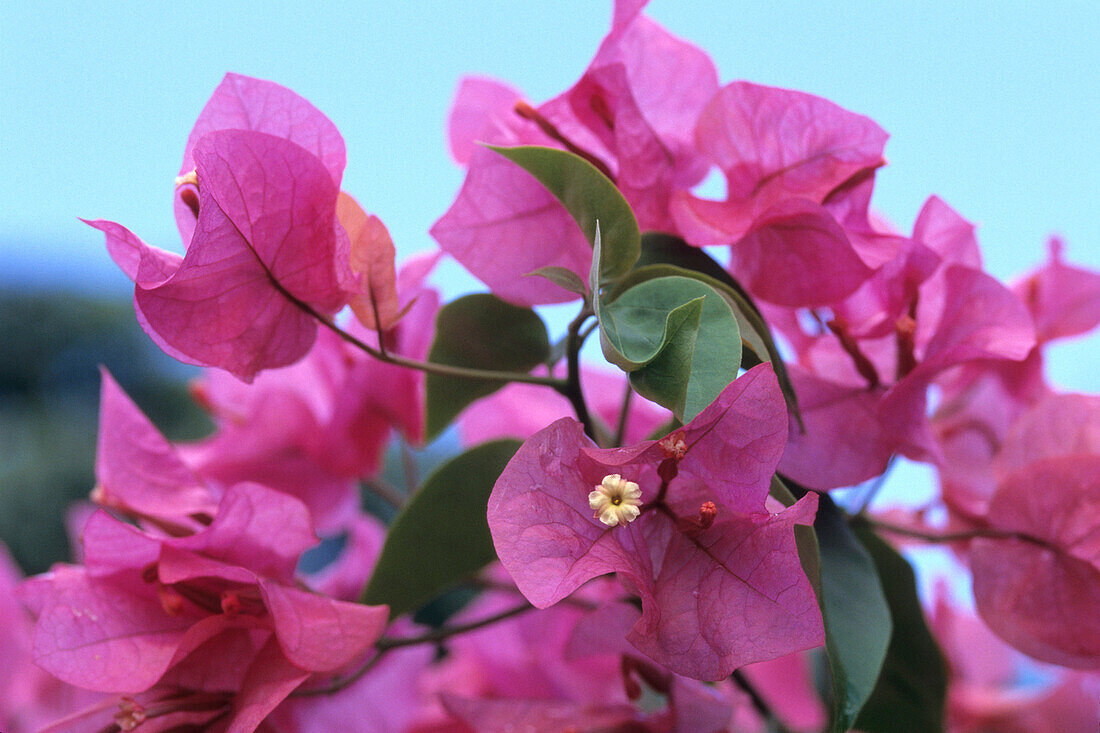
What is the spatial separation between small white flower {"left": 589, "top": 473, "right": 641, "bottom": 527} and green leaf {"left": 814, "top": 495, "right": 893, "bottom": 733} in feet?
0.28

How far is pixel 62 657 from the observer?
38cm

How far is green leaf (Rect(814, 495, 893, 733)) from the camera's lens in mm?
325

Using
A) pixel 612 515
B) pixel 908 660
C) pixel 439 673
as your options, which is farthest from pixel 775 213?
pixel 439 673

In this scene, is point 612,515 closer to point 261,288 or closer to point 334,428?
point 261,288

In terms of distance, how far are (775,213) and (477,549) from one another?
0.22 m

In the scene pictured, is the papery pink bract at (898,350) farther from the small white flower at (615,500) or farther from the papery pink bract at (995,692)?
the papery pink bract at (995,692)

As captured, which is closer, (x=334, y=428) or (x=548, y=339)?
(x=548, y=339)

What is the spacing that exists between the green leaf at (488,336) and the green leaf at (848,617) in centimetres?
15

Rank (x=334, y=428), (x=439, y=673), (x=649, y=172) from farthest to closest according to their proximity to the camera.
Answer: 1. (x=439, y=673)
2. (x=334, y=428)
3. (x=649, y=172)

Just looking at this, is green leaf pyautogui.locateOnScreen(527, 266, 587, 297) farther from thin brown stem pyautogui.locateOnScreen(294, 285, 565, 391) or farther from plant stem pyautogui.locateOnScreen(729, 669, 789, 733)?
plant stem pyautogui.locateOnScreen(729, 669, 789, 733)

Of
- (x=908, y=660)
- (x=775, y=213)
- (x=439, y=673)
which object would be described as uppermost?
(x=775, y=213)

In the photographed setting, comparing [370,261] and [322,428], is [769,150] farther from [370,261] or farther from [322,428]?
[322,428]

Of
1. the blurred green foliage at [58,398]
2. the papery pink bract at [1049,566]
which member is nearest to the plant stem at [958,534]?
the papery pink bract at [1049,566]

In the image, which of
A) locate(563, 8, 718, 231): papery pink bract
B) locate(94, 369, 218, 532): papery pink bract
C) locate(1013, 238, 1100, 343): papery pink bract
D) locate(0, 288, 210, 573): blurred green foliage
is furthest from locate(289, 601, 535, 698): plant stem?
locate(0, 288, 210, 573): blurred green foliage
